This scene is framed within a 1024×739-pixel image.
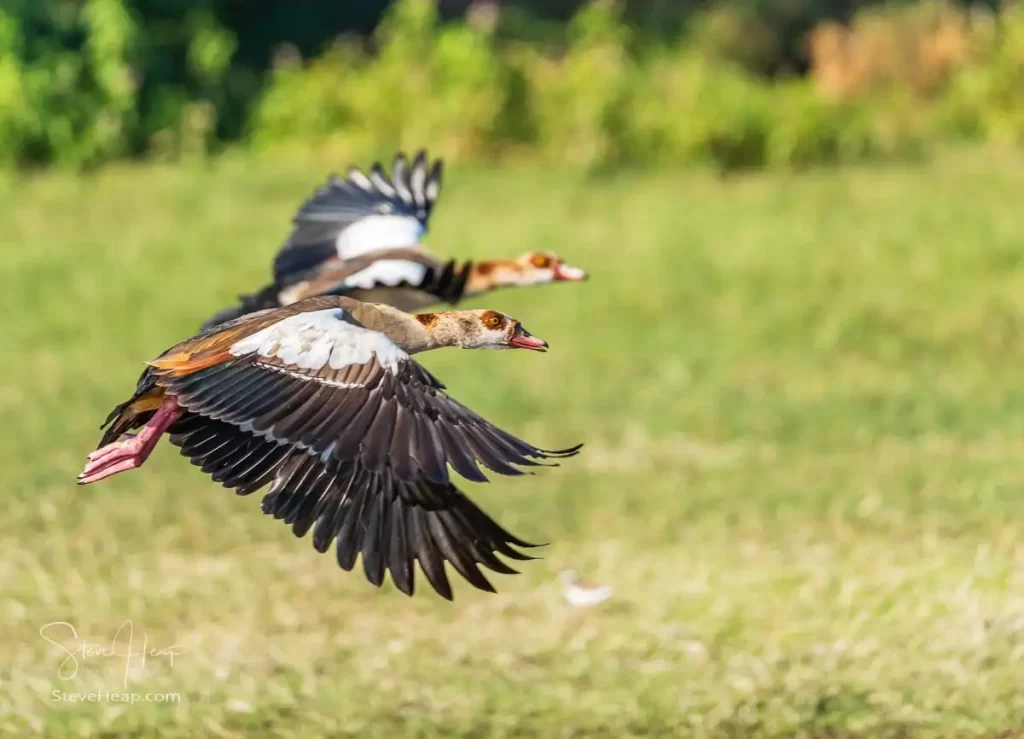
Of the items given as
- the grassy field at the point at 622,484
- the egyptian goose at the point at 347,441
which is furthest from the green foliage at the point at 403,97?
the egyptian goose at the point at 347,441

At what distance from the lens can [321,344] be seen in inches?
179

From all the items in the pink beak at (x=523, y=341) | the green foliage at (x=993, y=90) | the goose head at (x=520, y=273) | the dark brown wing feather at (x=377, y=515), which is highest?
the green foliage at (x=993, y=90)

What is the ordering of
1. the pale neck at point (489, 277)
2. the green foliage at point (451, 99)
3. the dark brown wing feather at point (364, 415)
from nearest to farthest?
the dark brown wing feather at point (364, 415), the pale neck at point (489, 277), the green foliage at point (451, 99)

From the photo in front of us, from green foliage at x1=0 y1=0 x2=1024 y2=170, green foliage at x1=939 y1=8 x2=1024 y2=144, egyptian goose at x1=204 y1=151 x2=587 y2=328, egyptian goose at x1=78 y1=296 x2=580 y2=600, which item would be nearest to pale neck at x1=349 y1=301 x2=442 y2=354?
egyptian goose at x1=78 y1=296 x2=580 y2=600

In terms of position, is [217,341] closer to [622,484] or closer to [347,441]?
[347,441]

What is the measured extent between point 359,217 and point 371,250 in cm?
26

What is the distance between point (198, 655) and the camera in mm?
6074

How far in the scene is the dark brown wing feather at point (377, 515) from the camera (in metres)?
→ 4.44

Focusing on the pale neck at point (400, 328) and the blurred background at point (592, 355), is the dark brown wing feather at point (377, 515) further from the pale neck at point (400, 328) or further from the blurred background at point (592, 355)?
the blurred background at point (592, 355)

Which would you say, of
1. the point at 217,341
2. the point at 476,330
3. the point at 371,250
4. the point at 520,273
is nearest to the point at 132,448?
the point at 217,341

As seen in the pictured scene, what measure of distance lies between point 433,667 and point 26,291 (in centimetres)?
686

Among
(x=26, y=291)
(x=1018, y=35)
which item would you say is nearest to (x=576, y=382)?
(x=26, y=291)

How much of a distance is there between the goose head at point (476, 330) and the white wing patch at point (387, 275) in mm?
1954

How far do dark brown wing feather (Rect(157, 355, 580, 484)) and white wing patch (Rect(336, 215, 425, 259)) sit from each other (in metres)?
2.94
